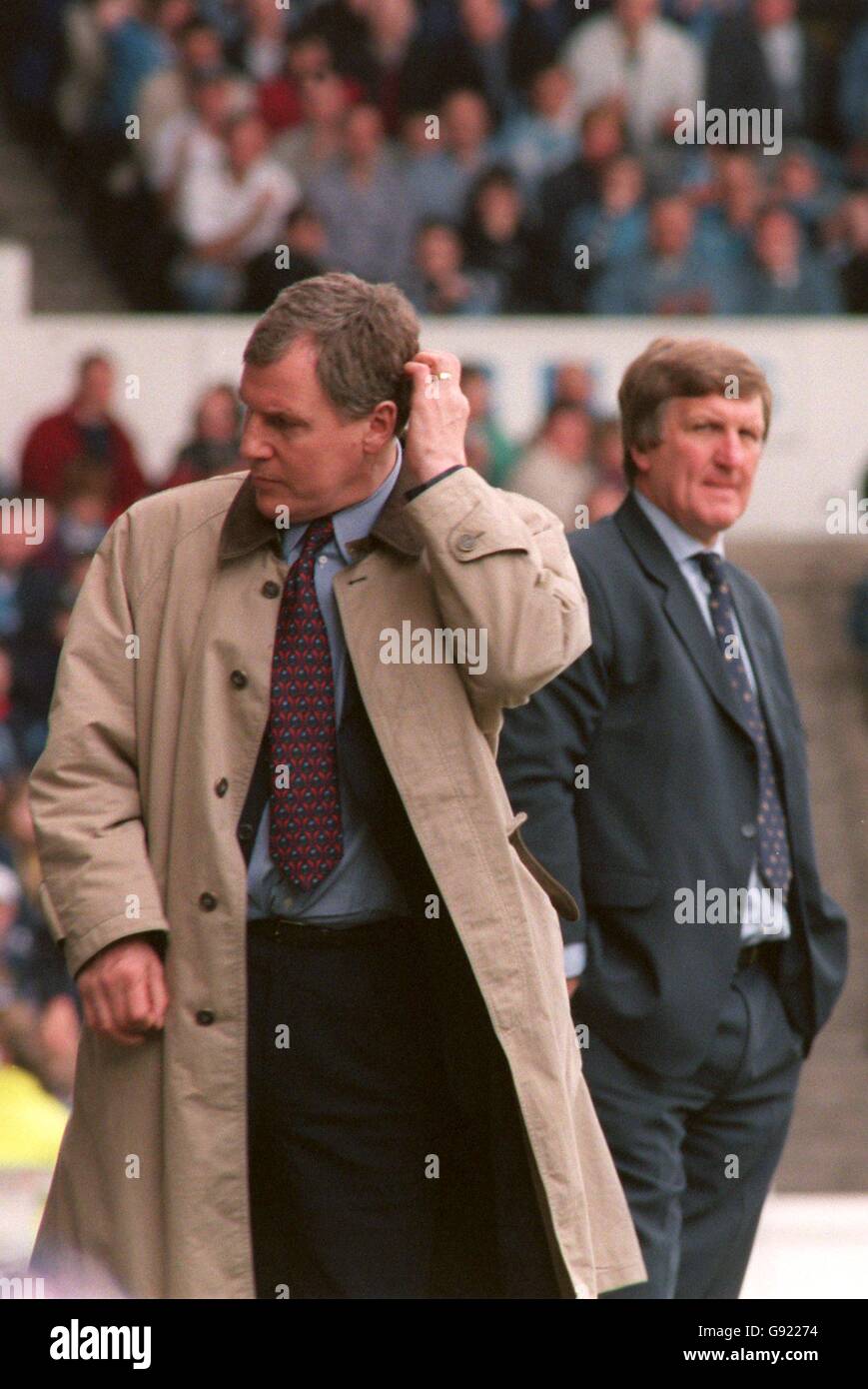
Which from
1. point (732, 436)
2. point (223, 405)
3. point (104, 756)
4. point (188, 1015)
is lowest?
point (188, 1015)

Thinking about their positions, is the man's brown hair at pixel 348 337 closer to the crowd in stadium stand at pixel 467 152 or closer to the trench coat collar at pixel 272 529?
the trench coat collar at pixel 272 529

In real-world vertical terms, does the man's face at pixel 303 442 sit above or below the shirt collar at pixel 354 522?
above

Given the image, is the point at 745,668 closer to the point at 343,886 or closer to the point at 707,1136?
the point at 707,1136

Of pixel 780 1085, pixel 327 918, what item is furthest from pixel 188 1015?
pixel 780 1085

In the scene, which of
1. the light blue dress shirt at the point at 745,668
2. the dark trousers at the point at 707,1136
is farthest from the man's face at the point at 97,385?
the dark trousers at the point at 707,1136

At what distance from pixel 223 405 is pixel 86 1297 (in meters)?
7.21

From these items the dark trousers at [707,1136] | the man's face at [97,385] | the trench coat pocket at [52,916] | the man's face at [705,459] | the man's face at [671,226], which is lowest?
the dark trousers at [707,1136]

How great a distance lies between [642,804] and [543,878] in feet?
2.37

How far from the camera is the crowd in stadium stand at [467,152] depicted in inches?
486

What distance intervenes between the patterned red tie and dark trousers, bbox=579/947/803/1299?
3.42 ft

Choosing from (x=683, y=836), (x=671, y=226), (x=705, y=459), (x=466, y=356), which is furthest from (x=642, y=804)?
(x=466, y=356)

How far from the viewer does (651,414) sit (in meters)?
4.56

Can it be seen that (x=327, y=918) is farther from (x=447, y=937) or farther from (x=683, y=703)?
(x=683, y=703)

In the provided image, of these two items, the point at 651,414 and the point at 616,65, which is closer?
the point at 651,414
